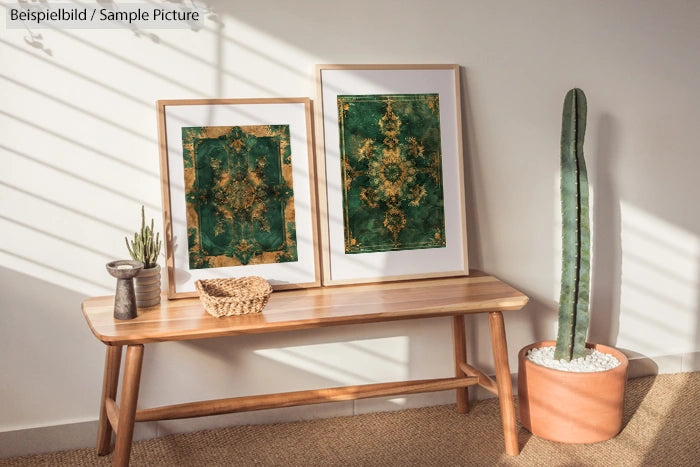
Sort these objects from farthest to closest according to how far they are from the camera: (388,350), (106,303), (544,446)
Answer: (388,350), (544,446), (106,303)

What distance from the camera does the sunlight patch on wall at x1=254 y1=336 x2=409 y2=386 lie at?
313cm

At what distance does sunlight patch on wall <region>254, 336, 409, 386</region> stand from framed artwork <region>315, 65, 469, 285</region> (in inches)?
13.0

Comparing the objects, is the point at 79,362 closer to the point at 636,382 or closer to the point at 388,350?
the point at 388,350

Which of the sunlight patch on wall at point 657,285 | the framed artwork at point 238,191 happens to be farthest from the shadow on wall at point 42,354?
the sunlight patch on wall at point 657,285

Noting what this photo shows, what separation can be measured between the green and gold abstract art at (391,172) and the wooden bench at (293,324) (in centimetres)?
21

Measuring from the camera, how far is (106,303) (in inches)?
108

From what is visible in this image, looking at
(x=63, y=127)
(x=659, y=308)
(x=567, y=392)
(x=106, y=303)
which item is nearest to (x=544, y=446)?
(x=567, y=392)

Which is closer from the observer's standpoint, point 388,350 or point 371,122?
point 371,122

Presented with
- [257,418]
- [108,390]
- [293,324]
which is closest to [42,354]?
[108,390]

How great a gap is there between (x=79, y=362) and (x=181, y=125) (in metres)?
1.02

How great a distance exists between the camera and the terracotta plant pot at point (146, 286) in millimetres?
2676

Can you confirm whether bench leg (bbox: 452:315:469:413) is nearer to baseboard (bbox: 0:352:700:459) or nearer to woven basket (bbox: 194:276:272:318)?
baseboard (bbox: 0:352:700:459)

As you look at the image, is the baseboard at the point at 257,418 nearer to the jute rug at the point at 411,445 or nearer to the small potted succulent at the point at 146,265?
the jute rug at the point at 411,445

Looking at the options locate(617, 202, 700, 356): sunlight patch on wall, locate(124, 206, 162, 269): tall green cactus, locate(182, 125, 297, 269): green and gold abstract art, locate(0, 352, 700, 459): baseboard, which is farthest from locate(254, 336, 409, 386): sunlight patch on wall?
locate(617, 202, 700, 356): sunlight patch on wall
